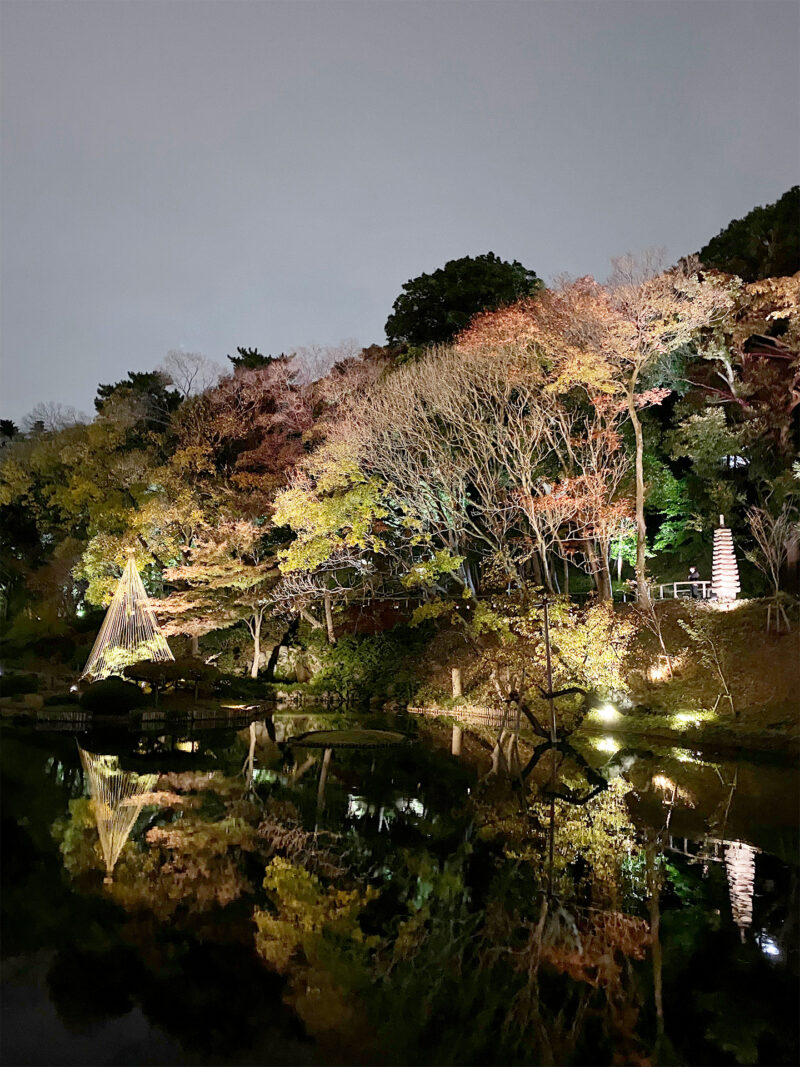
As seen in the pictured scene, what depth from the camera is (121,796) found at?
9.52m

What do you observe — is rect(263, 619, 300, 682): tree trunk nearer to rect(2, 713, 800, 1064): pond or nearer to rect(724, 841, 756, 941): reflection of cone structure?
rect(2, 713, 800, 1064): pond

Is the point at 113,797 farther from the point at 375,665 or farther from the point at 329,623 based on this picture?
the point at 329,623

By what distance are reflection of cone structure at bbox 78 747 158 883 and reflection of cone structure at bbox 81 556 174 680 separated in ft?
20.2

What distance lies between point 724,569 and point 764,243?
818cm

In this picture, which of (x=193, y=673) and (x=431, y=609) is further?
(x=193, y=673)

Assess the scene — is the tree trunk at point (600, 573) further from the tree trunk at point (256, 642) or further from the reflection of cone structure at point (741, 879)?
the reflection of cone structure at point (741, 879)

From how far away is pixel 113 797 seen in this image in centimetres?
943

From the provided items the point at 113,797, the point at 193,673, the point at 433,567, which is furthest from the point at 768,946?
the point at 193,673

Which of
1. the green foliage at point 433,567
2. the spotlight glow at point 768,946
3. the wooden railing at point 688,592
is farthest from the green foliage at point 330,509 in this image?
the spotlight glow at point 768,946

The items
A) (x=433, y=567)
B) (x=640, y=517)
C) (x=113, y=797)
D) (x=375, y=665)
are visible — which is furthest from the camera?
(x=375, y=665)

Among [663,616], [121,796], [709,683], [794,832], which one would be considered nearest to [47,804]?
[121,796]

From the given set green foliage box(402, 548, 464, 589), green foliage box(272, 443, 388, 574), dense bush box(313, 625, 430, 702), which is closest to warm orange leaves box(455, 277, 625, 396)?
green foliage box(272, 443, 388, 574)

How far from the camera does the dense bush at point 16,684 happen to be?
18062 millimetres

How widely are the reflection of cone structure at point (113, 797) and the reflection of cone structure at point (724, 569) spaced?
42.8 feet
